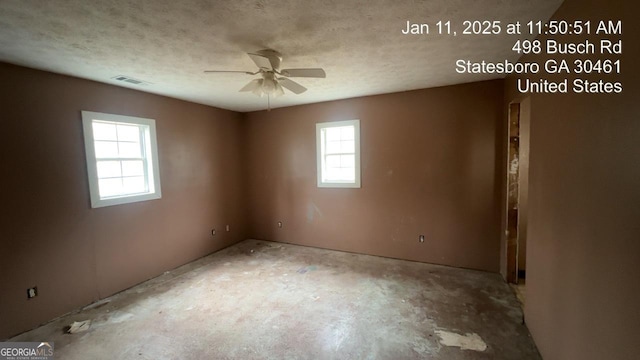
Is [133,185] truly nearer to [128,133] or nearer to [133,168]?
[133,168]

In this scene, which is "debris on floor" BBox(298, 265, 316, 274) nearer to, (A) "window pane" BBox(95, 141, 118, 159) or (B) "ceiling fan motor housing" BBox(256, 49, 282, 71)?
(B) "ceiling fan motor housing" BBox(256, 49, 282, 71)

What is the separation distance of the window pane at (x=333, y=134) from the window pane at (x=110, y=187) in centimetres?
323

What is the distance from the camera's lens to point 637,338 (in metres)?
1.04

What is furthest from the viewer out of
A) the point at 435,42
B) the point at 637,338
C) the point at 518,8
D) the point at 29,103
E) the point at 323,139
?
the point at 323,139

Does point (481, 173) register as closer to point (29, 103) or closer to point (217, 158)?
point (217, 158)

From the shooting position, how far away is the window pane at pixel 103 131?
3.08m

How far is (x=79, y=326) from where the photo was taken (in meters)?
2.51

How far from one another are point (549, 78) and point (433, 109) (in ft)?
6.02

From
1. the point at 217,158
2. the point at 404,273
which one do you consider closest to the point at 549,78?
the point at 404,273

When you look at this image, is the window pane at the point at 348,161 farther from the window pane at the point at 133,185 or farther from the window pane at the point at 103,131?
the window pane at the point at 103,131

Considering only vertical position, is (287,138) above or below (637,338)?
above

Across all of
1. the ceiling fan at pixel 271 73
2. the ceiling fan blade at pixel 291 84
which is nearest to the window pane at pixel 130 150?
the ceiling fan at pixel 271 73

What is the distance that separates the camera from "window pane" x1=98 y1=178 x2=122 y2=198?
3147 millimetres

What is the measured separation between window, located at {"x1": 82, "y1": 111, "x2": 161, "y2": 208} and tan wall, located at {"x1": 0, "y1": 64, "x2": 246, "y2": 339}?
8 centimetres
